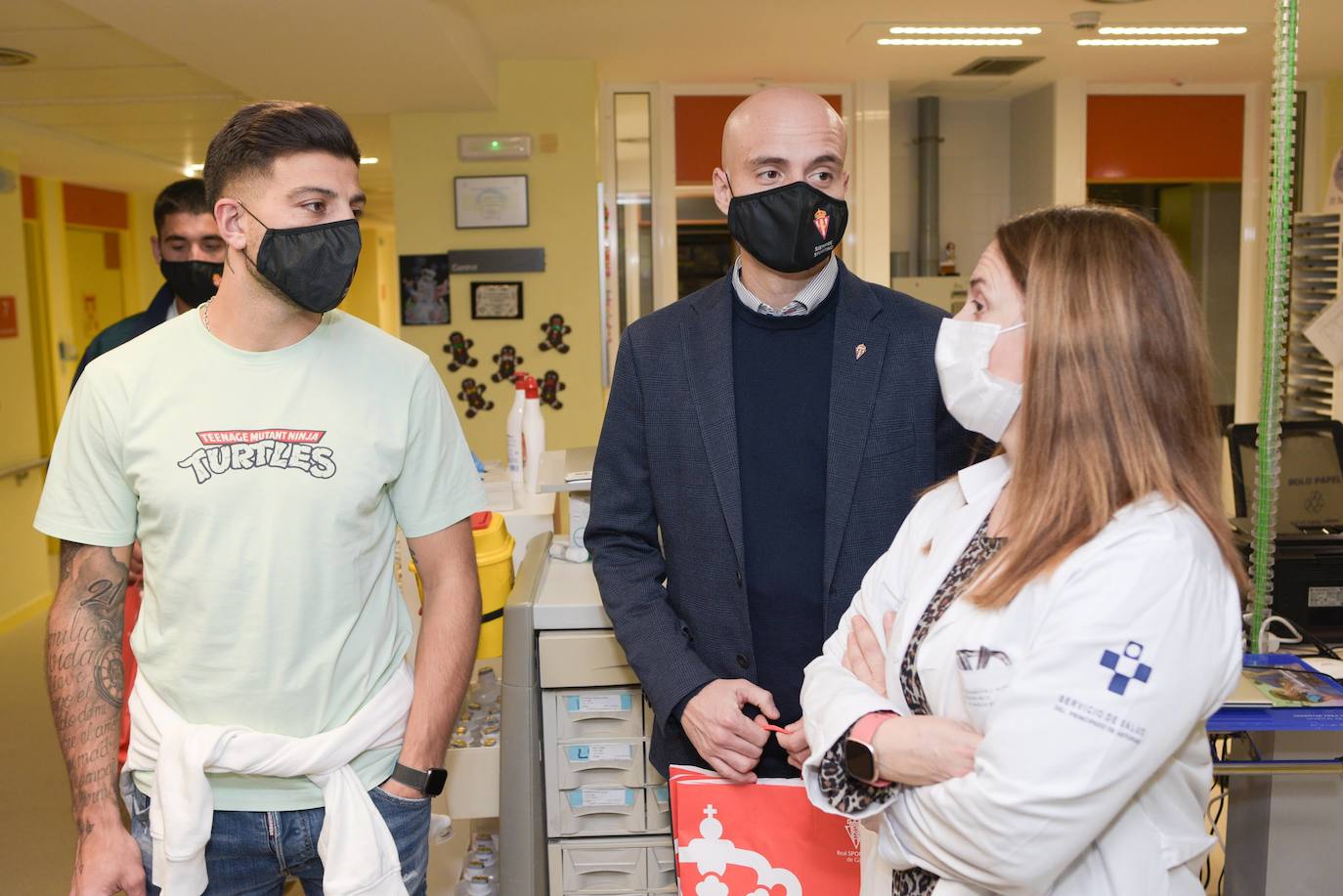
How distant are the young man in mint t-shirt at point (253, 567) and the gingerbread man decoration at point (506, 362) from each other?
16.5ft

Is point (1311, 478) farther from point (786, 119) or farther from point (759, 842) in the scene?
point (759, 842)

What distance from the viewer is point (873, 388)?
5.65 feet

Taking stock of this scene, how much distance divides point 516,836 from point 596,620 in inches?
18.6

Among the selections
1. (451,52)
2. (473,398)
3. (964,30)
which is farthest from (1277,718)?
(473,398)

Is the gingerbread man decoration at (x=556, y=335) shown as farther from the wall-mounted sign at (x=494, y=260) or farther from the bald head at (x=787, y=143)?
the bald head at (x=787, y=143)

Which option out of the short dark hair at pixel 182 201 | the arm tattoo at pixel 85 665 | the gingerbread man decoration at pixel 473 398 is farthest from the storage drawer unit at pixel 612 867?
the gingerbread man decoration at pixel 473 398

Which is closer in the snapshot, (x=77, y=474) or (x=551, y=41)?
(x=77, y=474)

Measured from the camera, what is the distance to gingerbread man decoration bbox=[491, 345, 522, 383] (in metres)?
6.59

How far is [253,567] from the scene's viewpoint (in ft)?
4.78

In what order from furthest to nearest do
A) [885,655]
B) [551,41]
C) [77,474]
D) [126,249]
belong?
[126,249]
[551,41]
[77,474]
[885,655]

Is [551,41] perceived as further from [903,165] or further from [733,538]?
[733,538]

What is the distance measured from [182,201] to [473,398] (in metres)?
4.15

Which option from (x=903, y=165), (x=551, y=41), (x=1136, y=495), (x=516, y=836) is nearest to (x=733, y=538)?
(x=1136, y=495)

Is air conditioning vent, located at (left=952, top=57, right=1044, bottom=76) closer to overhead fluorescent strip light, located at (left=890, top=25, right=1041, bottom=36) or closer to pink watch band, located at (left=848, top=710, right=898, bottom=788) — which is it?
overhead fluorescent strip light, located at (left=890, top=25, right=1041, bottom=36)
